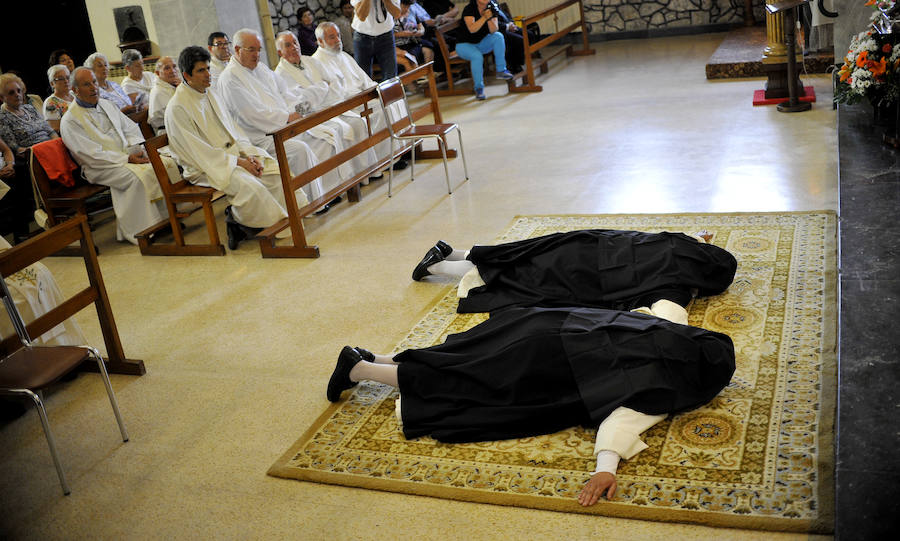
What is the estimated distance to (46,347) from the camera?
3.12 m

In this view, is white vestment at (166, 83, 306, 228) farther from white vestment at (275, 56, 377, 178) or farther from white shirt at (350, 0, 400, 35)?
white shirt at (350, 0, 400, 35)

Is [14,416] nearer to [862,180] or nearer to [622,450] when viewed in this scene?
[622,450]

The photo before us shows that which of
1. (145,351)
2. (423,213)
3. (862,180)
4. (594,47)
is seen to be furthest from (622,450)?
(594,47)

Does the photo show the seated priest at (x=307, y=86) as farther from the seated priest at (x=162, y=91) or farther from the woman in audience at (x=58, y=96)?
the woman in audience at (x=58, y=96)

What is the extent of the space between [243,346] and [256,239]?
5.45 ft

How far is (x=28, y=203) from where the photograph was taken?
6441 millimetres

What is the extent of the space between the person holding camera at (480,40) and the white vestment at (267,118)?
11.0 ft

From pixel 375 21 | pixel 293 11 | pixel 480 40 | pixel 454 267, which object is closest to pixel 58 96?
pixel 375 21

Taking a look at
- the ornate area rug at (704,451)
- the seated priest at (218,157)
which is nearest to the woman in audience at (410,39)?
the seated priest at (218,157)

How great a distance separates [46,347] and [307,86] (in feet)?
12.8

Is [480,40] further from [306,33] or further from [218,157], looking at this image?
[218,157]


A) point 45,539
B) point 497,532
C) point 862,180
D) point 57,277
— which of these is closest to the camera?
point 497,532

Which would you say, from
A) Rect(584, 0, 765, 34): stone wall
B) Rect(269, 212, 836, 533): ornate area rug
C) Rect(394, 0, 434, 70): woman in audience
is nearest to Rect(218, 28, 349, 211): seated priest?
Rect(269, 212, 836, 533): ornate area rug

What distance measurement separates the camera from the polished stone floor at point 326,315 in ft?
8.64
